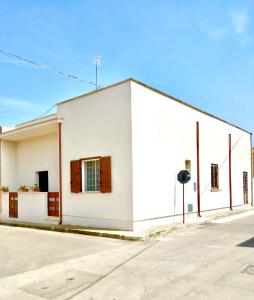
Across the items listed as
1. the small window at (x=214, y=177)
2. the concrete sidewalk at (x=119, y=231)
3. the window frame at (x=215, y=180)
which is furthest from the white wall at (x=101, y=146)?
the small window at (x=214, y=177)

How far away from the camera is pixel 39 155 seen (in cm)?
1705

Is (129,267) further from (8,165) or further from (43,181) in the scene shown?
(8,165)

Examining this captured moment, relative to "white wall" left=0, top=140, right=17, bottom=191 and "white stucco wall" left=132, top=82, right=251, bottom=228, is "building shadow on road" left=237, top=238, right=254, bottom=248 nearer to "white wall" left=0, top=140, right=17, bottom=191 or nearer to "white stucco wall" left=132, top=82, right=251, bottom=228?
"white stucco wall" left=132, top=82, right=251, bottom=228

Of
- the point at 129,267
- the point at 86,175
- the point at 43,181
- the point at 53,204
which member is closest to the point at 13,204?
the point at 43,181

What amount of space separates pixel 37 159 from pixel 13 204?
250 centimetres

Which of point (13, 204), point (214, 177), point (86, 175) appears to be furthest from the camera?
point (214, 177)

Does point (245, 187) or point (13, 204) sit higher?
point (245, 187)

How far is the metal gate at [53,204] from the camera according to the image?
46.8 ft

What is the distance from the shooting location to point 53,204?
569 inches

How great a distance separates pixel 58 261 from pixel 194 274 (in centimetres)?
318

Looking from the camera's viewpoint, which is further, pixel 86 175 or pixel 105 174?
pixel 86 175

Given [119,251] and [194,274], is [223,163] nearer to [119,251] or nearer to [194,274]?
[119,251]

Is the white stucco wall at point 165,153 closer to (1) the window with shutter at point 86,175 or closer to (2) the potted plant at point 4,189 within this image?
(1) the window with shutter at point 86,175

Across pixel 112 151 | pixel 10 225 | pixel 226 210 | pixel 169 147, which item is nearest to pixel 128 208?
pixel 112 151
